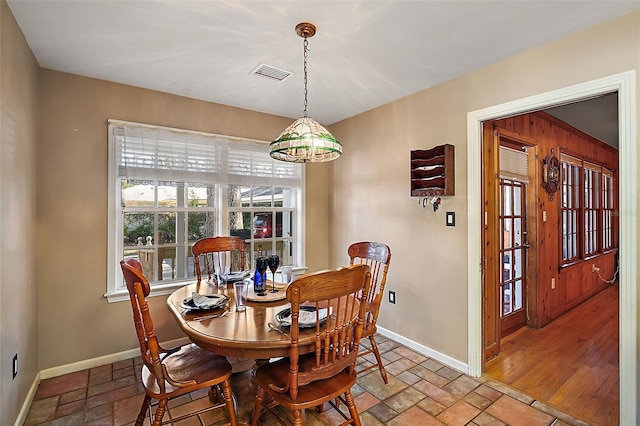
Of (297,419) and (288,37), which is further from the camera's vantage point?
(288,37)

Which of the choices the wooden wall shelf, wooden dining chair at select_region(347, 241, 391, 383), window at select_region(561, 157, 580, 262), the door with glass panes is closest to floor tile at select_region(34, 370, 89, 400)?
wooden dining chair at select_region(347, 241, 391, 383)

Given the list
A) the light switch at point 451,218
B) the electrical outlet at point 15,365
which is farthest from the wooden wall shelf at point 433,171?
the electrical outlet at point 15,365

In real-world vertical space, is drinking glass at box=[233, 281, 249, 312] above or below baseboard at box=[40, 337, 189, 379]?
above

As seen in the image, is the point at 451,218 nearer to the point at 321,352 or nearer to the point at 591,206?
the point at 321,352

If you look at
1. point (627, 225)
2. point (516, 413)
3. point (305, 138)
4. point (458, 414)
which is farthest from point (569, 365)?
point (305, 138)

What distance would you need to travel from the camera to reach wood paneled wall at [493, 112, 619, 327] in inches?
143

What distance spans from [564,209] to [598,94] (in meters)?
2.83

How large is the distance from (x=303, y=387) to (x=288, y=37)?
2.21 metres

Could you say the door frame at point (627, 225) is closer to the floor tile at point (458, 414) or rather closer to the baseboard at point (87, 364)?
the floor tile at point (458, 414)

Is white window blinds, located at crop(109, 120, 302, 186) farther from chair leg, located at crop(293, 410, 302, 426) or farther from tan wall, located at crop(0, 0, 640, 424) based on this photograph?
chair leg, located at crop(293, 410, 302, 426)

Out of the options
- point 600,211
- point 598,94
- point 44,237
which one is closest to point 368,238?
point 598,94

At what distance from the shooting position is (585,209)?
490 cm

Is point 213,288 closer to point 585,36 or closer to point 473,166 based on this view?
point 473,166

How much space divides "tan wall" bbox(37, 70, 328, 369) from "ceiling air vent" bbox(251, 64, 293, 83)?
3.91 ft
